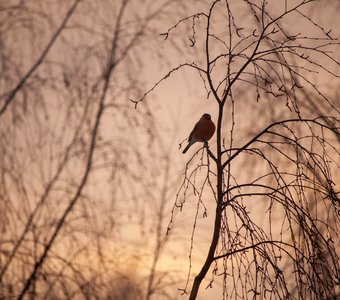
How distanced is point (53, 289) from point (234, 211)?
6.29 feet

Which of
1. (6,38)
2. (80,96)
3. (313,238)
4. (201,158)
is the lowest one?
(313,238)

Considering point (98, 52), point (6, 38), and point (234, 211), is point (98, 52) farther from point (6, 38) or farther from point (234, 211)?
point (234, 211)

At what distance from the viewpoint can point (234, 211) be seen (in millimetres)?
2166

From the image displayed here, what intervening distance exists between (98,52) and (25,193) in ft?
4.32

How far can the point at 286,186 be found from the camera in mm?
2176

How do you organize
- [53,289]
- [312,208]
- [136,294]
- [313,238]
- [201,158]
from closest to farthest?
[313,238] → [201,158] → [53,289] → [312,208] → [136,294]

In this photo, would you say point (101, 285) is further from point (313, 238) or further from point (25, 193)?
point (313, 238)

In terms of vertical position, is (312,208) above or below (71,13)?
A: below

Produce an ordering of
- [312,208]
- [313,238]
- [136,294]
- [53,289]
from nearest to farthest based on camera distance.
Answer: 1. [313,238]
2. [53,289]
3. [312,208]
4. [136,294]

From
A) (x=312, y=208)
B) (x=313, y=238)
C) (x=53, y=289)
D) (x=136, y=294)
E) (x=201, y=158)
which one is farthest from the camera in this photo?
(x=136, y=294)

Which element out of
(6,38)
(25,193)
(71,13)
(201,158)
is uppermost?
(71,13)

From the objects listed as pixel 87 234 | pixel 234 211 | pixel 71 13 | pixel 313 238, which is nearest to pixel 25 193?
pixel 87 234

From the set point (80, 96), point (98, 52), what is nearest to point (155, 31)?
point (98, 52)

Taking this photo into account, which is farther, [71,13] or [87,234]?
[71,13]
